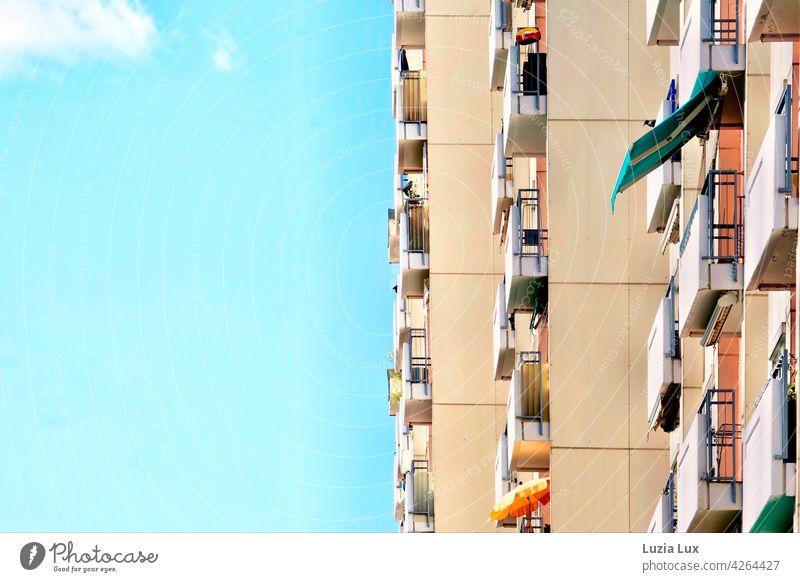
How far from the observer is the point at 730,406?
23625 millimetres

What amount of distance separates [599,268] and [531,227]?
13.2 feet

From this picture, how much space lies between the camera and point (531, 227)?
31125 millimetres

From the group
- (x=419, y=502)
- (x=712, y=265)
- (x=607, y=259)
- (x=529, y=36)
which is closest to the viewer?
(x=712, y=265)

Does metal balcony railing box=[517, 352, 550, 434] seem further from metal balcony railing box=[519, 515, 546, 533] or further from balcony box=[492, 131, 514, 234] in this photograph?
balcony box=[492, 131, 514, 234]

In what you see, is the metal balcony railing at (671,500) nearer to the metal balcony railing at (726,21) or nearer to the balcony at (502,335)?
the metal balcony railing at (726,21)

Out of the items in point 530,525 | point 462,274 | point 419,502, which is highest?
point 462,274

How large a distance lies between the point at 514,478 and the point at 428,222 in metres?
8.20

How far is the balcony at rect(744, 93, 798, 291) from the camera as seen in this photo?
17.5 meters

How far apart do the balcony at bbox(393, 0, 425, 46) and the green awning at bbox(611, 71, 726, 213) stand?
59.4ft

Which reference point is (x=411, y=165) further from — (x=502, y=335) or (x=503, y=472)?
(x=503, y=472)
